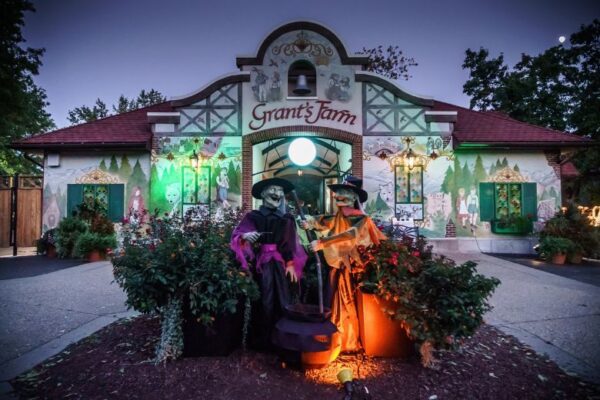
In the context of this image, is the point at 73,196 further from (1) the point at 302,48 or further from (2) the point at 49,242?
(1) the point at 302,48

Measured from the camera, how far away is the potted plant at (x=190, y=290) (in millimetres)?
2893

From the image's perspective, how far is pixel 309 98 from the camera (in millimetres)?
10484

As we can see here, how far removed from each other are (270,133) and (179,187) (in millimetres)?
3432

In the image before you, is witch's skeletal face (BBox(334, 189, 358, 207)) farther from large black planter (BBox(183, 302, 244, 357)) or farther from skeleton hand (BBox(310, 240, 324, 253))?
large black planter (BBox(183, 302, 244, 357))

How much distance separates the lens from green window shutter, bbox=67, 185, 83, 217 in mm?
11008

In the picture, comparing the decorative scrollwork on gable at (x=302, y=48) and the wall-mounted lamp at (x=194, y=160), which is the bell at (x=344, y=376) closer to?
the wall-mounted lamp at (x=194, y=160)

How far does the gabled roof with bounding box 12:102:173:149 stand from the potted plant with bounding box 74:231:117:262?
315cm

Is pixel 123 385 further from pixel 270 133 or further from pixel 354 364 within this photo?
pixel 270 133

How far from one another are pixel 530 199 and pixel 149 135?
510 inches

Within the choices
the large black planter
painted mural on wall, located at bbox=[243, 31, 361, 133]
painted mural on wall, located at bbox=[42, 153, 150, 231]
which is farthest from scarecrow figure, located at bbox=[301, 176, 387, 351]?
painted mural on wall, located at bbox=[42, 153, 150, 231]

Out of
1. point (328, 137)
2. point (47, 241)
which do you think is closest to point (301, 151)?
point (328, 137)

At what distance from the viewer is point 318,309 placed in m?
2.99

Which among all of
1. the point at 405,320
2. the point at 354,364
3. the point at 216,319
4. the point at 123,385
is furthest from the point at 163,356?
the point at 405,320

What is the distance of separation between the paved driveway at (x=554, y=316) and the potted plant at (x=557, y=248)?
2.13 meters
